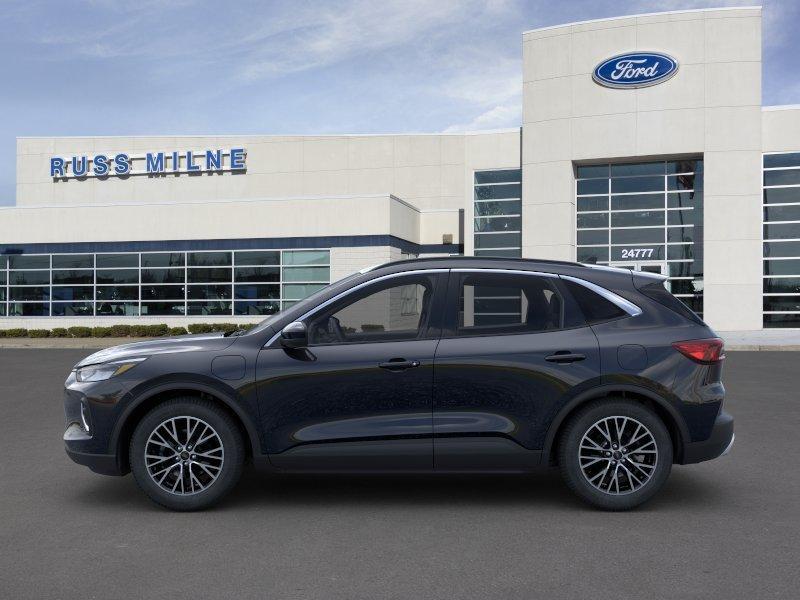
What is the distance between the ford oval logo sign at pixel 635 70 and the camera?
31297mm

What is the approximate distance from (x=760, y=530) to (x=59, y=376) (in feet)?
45.8

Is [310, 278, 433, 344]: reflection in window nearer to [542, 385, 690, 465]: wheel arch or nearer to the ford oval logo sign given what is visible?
[542, 385, 690, 465]: wheel arch

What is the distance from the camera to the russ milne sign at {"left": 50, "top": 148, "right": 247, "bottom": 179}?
41.3 meters

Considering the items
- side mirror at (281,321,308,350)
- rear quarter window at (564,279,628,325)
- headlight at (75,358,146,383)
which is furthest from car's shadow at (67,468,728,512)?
rear quarter window at (564,279,628,325)

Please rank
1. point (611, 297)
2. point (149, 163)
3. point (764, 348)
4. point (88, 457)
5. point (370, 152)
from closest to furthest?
point (88, 457) < point (611, 297) < point (764, 348) < point (370, 152) < point (149, 163)

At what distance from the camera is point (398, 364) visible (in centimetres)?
559

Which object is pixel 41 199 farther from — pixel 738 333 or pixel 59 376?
pixel 738 333

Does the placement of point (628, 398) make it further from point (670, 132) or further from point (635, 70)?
point (635, 70)

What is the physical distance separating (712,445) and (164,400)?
3860 mm

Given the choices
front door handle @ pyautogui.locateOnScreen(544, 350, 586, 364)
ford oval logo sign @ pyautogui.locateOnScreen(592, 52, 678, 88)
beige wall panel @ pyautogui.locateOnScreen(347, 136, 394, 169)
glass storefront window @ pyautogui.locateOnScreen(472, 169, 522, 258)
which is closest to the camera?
front door handle @ pyautogui.locateOnScreen(544, 350, 586, 364)

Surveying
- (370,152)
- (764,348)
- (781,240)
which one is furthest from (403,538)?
(370,152)

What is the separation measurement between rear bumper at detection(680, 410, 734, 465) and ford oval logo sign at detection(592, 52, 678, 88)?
28.3 meters

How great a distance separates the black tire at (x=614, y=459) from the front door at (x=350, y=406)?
99cm

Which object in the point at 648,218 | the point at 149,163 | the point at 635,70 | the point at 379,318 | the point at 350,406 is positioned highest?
the point at 635,70
